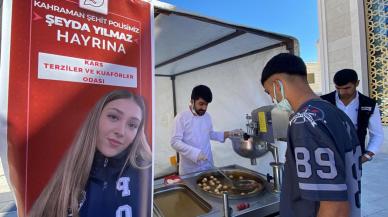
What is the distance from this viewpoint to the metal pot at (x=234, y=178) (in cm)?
146

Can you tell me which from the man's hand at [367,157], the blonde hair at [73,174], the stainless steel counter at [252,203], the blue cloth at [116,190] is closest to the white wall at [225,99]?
the man's hand at [367,157]

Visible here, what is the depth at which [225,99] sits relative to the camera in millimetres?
3266

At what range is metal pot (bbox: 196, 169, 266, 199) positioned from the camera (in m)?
1.46

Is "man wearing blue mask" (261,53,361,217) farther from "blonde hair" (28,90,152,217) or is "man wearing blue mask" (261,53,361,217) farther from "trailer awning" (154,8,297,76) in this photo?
"trailer awning" (154,8,297,76)

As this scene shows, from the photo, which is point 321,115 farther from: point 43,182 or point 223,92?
point 223,92

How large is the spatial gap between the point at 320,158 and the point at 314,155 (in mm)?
19

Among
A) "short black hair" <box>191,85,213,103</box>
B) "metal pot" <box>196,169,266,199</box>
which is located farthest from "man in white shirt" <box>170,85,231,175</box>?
"metal pot" <box>196,169,266,199</box>

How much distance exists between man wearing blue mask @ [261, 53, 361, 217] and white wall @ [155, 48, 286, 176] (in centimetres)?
148

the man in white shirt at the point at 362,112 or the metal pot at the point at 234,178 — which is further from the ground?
the man in white shirt at the point at 362,112

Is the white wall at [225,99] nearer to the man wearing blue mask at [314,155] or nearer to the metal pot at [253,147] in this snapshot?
the metal pot at [253,147]

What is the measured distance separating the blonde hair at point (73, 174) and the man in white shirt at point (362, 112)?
1.98 m

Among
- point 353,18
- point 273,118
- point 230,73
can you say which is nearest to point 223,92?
point 230,73

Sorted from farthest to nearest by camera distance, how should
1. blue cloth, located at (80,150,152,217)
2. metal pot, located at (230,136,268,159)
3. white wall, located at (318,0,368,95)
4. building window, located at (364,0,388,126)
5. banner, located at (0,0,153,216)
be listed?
1. white wall, located at (318,0,368,95)
2. building window, located at (364,0,388,126)
3. metal pot, located at (230,136,268,159)
4. blue cloth, located at (80,150,152,217)
5. banner, located at (0,0,153,216)

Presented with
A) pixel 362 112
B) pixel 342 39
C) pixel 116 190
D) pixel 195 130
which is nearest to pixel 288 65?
pixel 116 190
